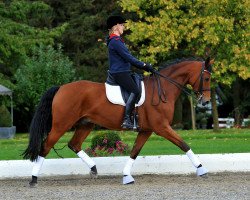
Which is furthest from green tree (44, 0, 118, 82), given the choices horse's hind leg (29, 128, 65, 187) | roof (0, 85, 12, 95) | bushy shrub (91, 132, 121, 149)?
horse's hind leg (29, 128, 65, 187)

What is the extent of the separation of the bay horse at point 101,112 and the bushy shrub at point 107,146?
80.8 inches

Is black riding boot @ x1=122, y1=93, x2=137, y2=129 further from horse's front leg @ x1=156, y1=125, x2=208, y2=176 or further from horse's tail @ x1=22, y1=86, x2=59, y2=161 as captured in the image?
horse's tail @ x1=22, y1=86, x2=59, y2=161

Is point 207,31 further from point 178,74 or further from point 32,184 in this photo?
point 32,184

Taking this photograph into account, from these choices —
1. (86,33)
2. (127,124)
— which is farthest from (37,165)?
(86,33)

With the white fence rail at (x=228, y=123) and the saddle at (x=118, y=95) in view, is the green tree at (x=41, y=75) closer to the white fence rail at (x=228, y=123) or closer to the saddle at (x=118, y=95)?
the white fence rail at (x=228, y=123)

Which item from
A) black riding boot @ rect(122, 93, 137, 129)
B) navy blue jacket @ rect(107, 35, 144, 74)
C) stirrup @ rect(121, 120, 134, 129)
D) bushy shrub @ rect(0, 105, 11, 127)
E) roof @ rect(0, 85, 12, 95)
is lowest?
bushy shrub @ rect(0, 105, 11, 127)

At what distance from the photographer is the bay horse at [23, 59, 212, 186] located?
42.1 ft

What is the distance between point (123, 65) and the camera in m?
12.9

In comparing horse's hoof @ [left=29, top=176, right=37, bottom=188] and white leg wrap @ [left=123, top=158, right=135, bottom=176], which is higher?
white leg wrap @ [left=123, top=158, right=135, bottom=176]

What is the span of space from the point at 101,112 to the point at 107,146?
257cm

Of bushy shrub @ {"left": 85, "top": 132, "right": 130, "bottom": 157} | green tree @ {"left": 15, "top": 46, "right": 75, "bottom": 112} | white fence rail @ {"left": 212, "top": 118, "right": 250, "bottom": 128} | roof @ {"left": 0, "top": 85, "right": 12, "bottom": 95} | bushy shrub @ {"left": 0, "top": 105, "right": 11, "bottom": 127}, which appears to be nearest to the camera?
bushy shrub @ {"left": 85, "top": 132, "right": 130, "bottom": 157}

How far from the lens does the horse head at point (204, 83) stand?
1321 cm

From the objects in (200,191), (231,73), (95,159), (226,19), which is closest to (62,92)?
(95,159)

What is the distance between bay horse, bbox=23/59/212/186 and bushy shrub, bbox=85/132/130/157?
2053 mm
